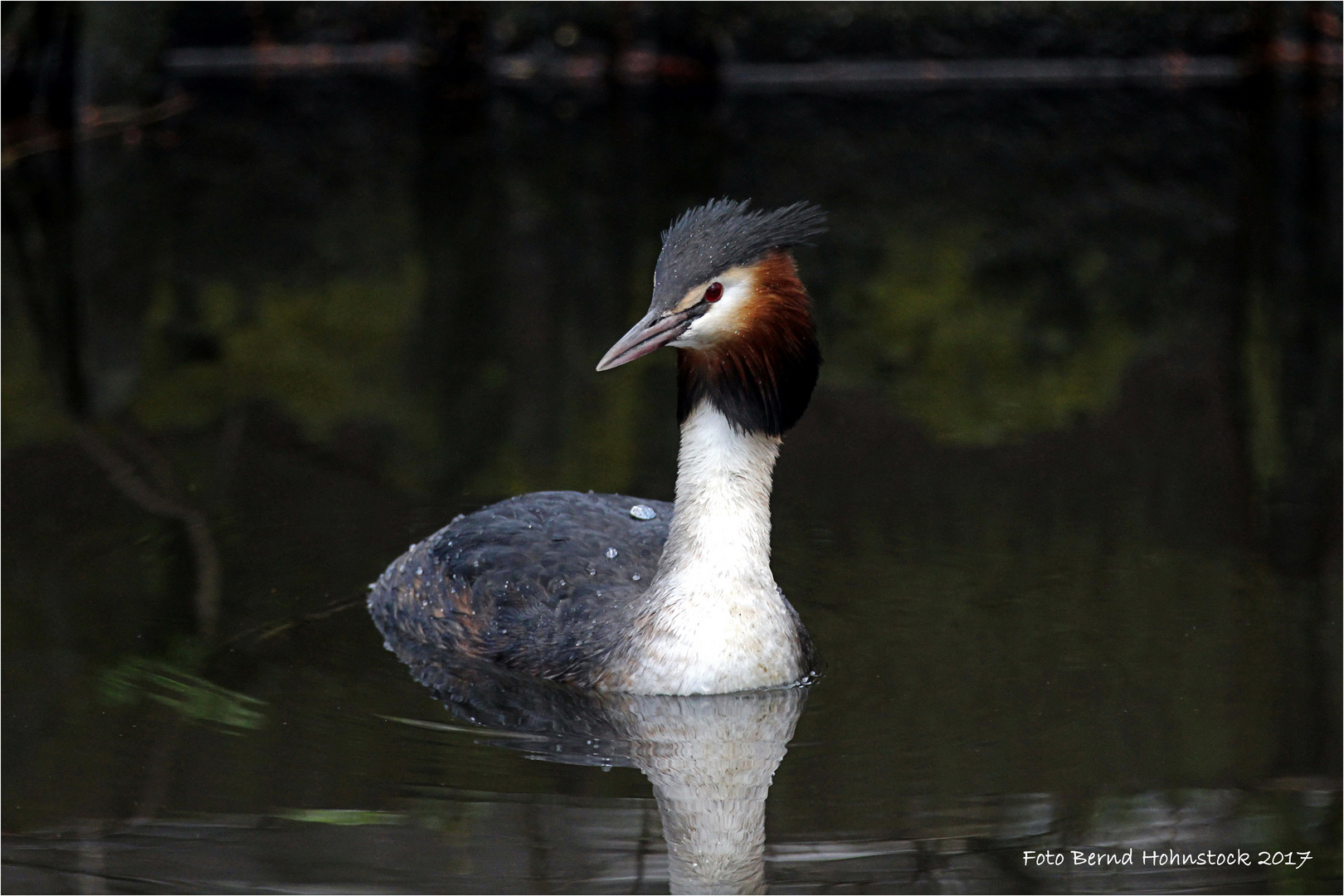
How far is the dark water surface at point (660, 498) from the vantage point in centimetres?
500

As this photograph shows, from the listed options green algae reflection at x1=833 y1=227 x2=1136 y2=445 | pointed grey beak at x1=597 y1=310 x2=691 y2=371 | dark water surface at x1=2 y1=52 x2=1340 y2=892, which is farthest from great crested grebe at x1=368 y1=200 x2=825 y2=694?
green algae reflection at x1=833 y1=227 x2=1136 y2=445

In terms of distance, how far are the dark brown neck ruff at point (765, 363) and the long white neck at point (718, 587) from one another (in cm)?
6

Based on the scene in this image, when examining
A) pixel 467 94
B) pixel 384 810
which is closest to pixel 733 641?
pixel 384 810

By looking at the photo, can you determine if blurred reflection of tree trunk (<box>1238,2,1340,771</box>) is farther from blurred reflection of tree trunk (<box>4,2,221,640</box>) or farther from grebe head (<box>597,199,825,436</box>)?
blurred reflection of tree trunk (<box>4,2,221,640</box>)

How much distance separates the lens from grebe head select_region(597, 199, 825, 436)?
17.9 ft

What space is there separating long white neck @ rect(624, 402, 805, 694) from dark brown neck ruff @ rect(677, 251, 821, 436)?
6 cm

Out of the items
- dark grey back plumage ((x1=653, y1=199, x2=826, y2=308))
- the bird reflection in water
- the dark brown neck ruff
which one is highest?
dark grey back plumage ((x1=653, y1=199, x2=826, y2=308))

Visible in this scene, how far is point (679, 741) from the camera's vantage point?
5527mm

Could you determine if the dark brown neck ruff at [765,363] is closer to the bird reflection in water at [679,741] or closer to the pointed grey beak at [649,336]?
the pointed grey beak at [649,336]

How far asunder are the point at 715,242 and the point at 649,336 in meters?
0.36

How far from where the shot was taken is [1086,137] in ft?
47.9

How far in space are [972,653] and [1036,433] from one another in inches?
98.8

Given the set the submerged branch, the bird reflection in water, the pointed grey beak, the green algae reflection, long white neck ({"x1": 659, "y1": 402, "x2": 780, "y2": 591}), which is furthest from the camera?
the green algae reflection

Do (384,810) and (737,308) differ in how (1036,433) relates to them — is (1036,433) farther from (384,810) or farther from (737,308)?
(384,810)
